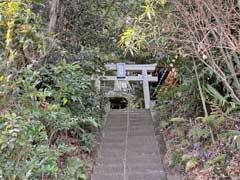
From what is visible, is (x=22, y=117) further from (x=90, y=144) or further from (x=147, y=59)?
(x=147, y=59)

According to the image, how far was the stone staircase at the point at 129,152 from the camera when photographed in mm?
3807

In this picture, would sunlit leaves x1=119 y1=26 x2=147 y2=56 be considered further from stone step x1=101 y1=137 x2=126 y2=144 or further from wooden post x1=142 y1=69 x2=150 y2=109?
wooden post x1=142 y1=69 x2=150 y2=109

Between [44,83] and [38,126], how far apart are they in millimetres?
1227

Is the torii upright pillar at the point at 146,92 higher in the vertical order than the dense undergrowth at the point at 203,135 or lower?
higher

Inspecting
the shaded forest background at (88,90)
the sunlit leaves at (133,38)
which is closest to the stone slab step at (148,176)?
the shaded forest background at (88,90)

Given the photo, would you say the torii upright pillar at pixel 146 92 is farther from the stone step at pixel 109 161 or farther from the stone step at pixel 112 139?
the stone step at pixel 109 161

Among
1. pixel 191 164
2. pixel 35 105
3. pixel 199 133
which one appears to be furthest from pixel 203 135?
pixel 35 105

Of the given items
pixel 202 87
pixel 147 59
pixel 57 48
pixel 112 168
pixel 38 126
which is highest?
pixel 147 59

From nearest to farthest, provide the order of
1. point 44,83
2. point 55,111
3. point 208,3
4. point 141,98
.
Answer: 1. point 55,111
2. point 208,3
3. point 44,83
4. point 141,98

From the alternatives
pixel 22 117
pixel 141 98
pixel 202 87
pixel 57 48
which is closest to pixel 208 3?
pixel 202 87

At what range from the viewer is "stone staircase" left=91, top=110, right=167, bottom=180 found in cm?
381

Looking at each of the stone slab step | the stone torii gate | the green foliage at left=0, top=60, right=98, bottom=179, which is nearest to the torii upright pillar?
the stone torii gate

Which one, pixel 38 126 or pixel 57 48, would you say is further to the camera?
pixel 57 48

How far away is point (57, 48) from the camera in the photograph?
4270mm
